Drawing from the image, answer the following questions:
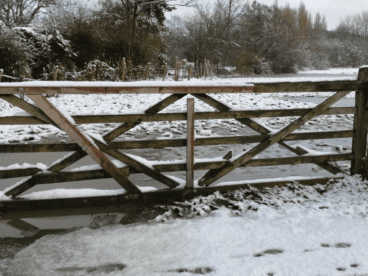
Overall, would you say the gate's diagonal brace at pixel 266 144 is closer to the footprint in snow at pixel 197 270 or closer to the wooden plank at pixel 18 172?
the footprint in snow at pixel 197 270

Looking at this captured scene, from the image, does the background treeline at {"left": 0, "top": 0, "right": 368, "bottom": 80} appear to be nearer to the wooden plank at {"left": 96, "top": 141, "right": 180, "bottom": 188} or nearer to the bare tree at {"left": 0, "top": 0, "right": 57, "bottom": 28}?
the bare tree at {"left": 0, "top": 0, "right": 57, "bottom": 28}

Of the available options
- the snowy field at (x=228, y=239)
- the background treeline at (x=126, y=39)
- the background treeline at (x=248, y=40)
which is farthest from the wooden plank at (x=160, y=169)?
the background treeline at (x=248, y=40)

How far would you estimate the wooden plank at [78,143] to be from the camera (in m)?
3.96

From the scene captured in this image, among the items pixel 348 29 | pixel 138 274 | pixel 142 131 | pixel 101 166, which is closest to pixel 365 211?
pixel 138 274

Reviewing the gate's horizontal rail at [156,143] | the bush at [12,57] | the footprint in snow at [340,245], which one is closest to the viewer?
the footprint in snow at [340,245]

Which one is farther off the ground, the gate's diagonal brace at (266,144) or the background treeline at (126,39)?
the background treeline at (126,39)

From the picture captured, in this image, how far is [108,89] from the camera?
4.09m

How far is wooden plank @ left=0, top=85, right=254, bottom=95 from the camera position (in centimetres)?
391

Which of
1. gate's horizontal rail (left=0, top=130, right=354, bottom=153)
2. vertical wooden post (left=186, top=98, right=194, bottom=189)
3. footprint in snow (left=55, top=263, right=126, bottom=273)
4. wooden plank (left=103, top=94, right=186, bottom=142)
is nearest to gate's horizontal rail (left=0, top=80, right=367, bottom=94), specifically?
wooden plank (left=103, top=94, right=186, bottom=142)

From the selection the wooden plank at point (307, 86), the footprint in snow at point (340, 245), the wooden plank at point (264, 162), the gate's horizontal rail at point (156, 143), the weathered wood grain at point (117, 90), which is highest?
the wooden plank at point (307, 86)

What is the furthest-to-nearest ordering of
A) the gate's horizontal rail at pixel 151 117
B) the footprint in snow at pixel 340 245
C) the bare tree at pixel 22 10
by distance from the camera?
1. the bare tree at pixel 22 10
2. the gate's horizontal rail at pixel 151 117
3. the footprint in snow at pixel 340 245

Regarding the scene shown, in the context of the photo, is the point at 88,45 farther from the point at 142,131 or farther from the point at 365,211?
the point at 365,211

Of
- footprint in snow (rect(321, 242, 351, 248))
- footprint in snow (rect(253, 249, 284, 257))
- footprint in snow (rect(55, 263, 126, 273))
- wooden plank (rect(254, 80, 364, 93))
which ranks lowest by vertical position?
footprint in snow (rect(55, 263, 126, 273))

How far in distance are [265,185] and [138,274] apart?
2611mm
